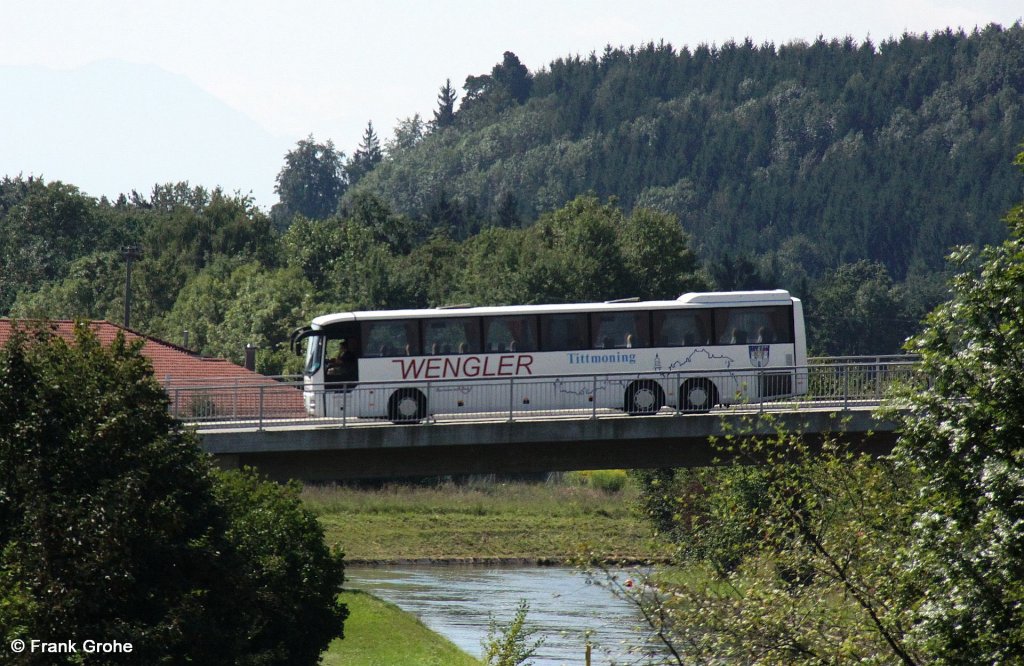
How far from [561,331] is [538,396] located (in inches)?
121

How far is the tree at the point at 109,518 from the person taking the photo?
60.1ft

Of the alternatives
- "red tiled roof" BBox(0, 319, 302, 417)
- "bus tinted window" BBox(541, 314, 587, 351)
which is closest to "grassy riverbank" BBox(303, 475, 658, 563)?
"red tiled roof" BBox(0, 319, 302, 417)

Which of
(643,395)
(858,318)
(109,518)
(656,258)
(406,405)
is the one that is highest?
(656,258)

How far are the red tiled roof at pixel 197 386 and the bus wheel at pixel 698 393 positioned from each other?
28.7ft

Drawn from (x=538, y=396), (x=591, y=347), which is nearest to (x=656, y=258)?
(x=591, y=347)

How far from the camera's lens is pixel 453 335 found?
122 ft

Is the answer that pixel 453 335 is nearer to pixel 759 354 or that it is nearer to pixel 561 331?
pixel 561 331

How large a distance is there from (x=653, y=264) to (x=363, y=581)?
47.6 metres

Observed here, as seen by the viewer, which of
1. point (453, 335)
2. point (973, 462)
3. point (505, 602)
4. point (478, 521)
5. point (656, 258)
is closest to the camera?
point (973, 462)

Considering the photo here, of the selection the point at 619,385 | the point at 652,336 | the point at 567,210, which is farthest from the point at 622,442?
the point at 567,210

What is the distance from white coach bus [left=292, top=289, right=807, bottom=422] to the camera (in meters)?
35.5

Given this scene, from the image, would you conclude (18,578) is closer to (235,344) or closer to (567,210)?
(235,344)

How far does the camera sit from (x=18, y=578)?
18.4 meters

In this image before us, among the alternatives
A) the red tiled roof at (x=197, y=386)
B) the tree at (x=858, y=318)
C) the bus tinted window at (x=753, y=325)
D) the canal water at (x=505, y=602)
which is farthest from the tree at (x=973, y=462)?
the tree at (x=858, y=318)
